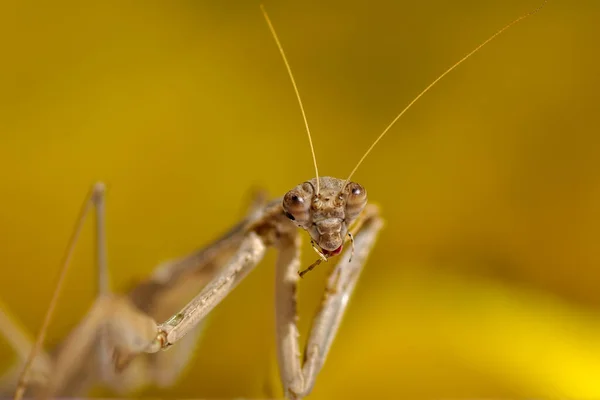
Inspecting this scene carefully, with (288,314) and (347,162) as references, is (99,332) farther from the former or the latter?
(347,162)

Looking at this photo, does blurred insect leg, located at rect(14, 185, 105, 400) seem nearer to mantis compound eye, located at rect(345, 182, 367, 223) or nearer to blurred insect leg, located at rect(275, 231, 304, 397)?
blurred insect leg, located at rect(275, 231, 304, 397)

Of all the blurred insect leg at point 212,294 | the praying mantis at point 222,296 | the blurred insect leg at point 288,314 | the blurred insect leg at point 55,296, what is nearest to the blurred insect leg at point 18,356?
Answer: the praying mantis at point 222,296

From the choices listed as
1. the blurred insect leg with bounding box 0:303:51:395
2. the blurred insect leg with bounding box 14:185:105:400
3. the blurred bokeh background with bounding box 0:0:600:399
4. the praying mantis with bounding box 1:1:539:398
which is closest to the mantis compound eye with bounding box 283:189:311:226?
the praying mantis with bounding box 1:1:539:398

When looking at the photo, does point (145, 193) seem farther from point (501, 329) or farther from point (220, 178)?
point (501, 329)

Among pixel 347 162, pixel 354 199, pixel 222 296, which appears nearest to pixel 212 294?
pixel 222 296

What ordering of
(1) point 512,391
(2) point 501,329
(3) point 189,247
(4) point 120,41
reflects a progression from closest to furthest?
(1) point 512,391, (2) point 501,329, (4) point 120,41, (3) point 189,247

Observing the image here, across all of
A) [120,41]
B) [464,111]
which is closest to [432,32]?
[464,111]

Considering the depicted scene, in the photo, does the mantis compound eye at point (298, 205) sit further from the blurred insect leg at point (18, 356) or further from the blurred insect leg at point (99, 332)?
the blurred insect leg at point (18, 356)
